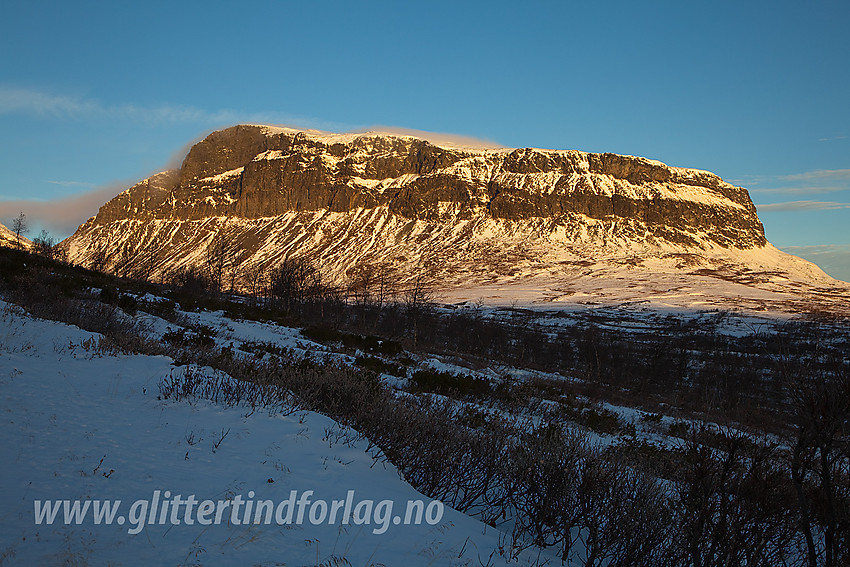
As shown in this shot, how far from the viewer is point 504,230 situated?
486ft

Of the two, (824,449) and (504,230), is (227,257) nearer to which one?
(504,230)

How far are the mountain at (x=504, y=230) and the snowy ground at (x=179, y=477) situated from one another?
81.8 meters

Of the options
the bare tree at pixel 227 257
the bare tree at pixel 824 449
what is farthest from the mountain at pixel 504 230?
the bare tree at pixel 824 449

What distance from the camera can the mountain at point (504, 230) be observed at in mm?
104875

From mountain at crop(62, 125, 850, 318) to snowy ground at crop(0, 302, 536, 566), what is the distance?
81753mm

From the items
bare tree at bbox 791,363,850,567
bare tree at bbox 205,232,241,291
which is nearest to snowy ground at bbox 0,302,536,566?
bare tree at bbox 791,363,850,567

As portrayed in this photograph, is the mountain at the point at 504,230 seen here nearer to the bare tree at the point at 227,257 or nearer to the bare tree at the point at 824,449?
the bare tree at the point at 227,257

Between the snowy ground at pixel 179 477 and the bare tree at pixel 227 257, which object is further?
the bare tree at pixel 227 257

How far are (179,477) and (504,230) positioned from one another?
14841 cm

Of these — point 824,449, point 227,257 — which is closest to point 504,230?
point 227,257

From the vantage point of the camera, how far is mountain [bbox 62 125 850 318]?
105m

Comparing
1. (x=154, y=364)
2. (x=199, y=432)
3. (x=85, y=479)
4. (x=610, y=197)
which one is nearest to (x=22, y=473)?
(x=85, y=479)

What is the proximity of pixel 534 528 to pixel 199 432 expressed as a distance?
10.1ft

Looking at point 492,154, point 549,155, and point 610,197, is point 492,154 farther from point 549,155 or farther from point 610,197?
point 610,197
